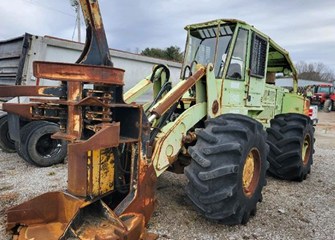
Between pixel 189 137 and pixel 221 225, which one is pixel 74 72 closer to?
pixel 189 137

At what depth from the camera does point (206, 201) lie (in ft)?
10.4

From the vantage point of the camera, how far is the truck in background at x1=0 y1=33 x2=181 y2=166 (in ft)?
19.5

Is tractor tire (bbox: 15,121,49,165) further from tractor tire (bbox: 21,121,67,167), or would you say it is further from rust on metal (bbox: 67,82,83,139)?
rust on metal (bbox: 67,82,83,139)

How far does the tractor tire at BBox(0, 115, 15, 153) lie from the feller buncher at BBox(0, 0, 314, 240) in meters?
4.26

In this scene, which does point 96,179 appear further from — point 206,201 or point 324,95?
point 324,95

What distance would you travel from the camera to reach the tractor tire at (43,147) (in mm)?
5887

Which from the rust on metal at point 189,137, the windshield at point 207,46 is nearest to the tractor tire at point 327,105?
the windshield at point 207,46

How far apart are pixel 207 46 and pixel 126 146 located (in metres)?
2.12

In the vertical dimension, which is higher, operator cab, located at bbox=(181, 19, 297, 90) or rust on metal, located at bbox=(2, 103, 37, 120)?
operator cab, located at bbox=(181, 19, 297, 90)

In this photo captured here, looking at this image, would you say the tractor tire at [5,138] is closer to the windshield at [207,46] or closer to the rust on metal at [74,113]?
the windshield at [207,46]

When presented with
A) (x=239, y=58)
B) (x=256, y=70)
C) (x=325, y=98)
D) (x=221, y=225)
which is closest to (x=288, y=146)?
(x=256, y=70)

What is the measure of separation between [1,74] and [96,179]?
638 cm

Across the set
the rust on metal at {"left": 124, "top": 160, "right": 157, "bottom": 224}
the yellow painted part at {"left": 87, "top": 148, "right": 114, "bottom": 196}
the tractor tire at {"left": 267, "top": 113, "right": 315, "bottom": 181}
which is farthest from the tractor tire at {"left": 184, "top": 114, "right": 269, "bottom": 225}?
the tractor tire at {"left": 267, "top": 113, "right": 315, "bottom": 181}

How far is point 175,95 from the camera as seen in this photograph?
351cm
